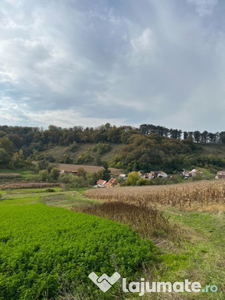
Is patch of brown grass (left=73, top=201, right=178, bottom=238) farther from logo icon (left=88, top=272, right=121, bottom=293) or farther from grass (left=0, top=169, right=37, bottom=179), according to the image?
grass (left=0, top=169, right=37, bottom=179)

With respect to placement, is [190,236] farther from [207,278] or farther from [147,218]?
[207,278]

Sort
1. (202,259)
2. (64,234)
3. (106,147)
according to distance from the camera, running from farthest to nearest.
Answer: (106,147)
(64,234)
(202,259)

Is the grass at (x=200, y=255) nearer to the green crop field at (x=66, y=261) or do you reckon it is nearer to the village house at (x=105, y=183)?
the green crop field at (x=66, y=261)

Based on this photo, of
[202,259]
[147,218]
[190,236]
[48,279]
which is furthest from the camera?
[147,218]

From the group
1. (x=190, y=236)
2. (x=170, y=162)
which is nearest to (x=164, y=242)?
(x=190, y=236)

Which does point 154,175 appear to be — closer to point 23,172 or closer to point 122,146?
point 122,146

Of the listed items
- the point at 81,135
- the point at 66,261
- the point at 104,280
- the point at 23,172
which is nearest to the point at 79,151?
the point at 81,135

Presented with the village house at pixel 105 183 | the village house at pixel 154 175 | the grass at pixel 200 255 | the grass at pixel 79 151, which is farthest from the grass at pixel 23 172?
the grass at pixel 200 255

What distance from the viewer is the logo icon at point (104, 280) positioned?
4.56 meters

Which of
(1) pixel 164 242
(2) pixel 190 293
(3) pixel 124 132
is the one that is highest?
(3) pixel 124 132

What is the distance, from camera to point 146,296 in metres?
4.12

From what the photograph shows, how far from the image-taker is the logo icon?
456 cm

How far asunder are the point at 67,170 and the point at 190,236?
75.3 meters

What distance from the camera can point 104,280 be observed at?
4.75 m
